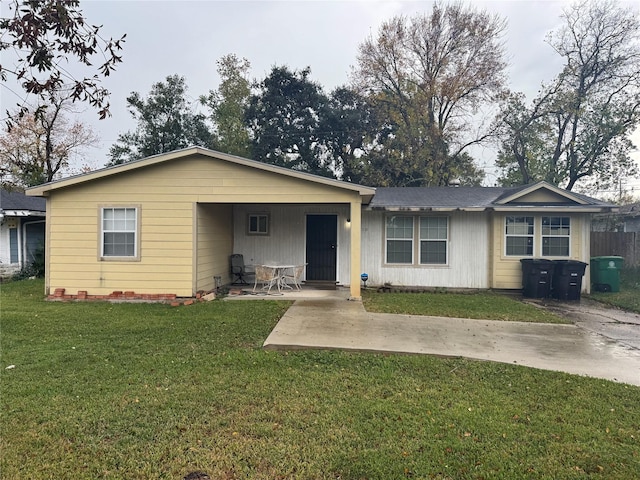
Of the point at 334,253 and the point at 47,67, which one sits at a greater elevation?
the point at 47,67

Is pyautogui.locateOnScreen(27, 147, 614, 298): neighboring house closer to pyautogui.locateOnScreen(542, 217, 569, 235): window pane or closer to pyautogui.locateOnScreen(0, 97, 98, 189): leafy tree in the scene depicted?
pyautogui.locateOnScreen(542, 217, 569, 235): window pane

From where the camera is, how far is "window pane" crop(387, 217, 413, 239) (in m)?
10.6

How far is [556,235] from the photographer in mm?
10258

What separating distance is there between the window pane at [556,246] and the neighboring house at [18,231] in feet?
52.3

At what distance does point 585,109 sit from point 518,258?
45.3ft

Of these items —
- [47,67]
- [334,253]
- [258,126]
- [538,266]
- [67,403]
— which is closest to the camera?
[47,67]

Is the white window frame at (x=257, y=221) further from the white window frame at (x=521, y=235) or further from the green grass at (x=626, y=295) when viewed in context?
the green grass at (x=626, y=295)

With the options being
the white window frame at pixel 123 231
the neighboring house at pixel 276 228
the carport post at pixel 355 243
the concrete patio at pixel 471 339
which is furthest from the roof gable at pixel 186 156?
the concrete patio at pixel 471 339

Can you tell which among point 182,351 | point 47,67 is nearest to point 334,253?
point 182,351

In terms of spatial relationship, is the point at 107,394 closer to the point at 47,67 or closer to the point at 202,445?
the point at 202,445

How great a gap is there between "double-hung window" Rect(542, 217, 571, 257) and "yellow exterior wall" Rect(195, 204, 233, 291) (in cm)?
902

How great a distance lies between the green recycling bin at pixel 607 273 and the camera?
1044cm

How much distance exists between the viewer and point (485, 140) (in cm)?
2167

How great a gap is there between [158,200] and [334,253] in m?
5.06
